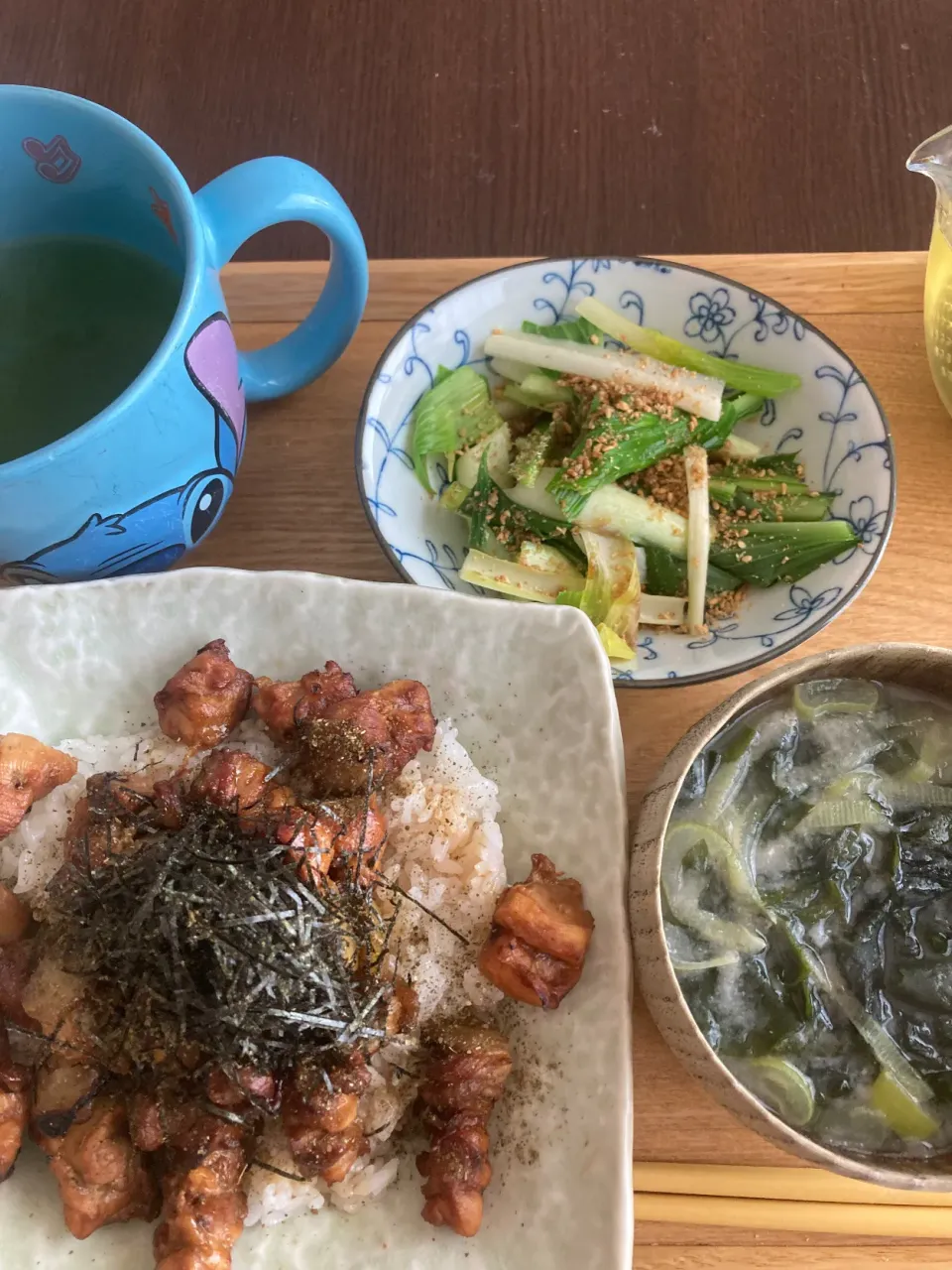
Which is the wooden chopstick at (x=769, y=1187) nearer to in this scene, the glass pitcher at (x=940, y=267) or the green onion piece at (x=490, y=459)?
the green onion piece at (x=490, y=459)

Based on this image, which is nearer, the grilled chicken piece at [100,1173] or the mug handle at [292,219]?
the grilled chicken piece at [100,1173]

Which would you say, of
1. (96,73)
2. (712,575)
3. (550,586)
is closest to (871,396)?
(712,575)

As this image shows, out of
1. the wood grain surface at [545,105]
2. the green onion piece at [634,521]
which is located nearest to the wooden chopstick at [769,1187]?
the green onion piece at [634,521]

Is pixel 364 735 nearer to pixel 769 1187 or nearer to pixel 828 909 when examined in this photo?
pixel 828 909

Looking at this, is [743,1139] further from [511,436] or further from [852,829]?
[511,436]

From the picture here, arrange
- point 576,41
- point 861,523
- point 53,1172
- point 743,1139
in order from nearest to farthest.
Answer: point 53,1172, point 743,1139, point 861,523, point 576,41

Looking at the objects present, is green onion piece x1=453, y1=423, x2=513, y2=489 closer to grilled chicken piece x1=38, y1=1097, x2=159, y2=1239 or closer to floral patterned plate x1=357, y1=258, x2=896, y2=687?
floral patterned plate x1=357, y1=258, x2=896, y2=687

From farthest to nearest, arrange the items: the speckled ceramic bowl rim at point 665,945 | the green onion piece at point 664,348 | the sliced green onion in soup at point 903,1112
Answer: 1. the green onion piece at point 664,348
2. the sliced green onion in soup at point 903,1112
3. the speckled ceramic bowl rim at point 665,945
